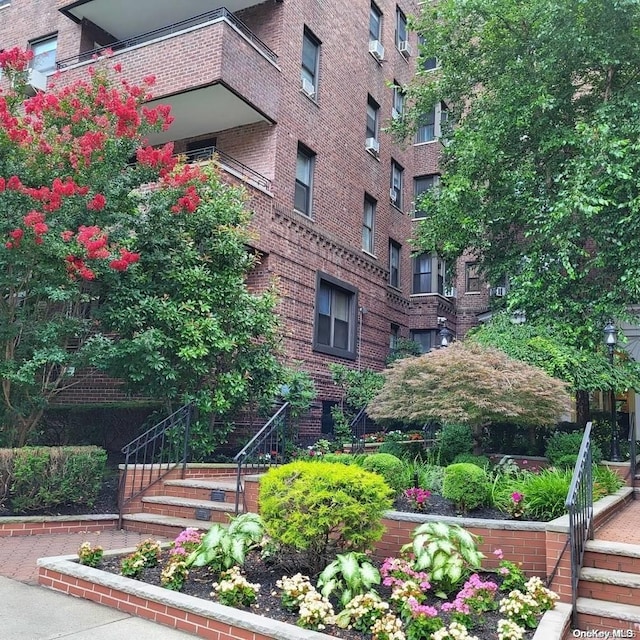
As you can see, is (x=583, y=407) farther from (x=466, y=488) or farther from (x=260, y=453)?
(x=466, y=488)

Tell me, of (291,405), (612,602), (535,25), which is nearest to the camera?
(612,602)

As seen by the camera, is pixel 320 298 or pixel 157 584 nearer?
pixel 157 584

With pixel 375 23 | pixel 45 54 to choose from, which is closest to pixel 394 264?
pixel 375 23

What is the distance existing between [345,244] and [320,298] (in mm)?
1805

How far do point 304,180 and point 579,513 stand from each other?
10.5 m

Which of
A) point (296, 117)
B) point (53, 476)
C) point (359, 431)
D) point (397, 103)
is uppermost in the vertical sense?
point (397, 103)

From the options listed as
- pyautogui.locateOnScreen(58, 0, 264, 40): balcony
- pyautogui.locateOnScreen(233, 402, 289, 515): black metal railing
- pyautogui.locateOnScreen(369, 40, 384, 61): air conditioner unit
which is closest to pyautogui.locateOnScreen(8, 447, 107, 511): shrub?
pyautogui.locateOnScreen(233, 402, 289, 515): black metal railing

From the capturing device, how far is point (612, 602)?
4867mm

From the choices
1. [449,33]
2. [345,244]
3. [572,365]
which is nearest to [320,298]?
[345,244]

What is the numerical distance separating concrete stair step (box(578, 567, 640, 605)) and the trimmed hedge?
607 centimetres

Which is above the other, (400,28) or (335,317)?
(400,28)

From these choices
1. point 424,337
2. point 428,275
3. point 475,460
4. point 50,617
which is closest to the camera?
point 50,617

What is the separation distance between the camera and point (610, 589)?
4.92 m

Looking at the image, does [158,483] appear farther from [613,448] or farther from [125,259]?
→ [613,448]
